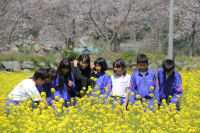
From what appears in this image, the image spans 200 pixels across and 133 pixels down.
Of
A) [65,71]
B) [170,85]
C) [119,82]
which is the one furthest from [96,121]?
[170,85]

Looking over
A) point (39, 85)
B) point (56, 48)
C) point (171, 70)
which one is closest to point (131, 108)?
point (171, 70)

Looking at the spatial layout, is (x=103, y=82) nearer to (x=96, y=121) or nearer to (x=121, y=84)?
(x=121, y=84)

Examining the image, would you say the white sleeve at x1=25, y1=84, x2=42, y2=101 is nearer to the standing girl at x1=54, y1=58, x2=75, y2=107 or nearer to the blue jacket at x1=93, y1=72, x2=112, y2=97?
the standing girl at x1=54, y1=58, x2=75, y2=107

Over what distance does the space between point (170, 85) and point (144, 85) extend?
18.3 inches

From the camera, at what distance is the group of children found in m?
4.80

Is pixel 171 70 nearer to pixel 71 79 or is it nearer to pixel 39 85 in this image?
pixel 71 79

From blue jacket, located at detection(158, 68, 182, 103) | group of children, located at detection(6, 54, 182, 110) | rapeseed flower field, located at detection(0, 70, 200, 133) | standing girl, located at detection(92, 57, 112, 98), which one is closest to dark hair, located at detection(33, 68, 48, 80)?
group of children, located at detection(6, 54, 182, 110)

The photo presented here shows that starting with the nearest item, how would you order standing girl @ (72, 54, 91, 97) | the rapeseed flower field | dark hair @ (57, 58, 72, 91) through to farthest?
the rapeseed flower field, dark hair @ (57, 58, 72, 91), standing girl @ (72, 54, 91, 97)

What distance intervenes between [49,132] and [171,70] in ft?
7.80

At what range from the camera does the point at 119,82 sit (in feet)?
16.6

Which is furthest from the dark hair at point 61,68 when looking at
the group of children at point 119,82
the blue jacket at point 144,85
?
the blue jacket at point 144,85

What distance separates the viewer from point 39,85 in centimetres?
481

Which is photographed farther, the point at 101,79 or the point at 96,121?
the point at 101,79

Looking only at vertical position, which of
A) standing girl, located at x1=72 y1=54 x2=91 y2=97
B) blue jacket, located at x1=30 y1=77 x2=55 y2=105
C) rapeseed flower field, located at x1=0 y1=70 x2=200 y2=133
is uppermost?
standing girl, located at x1=72 y1=54 x2=91 y2=97
